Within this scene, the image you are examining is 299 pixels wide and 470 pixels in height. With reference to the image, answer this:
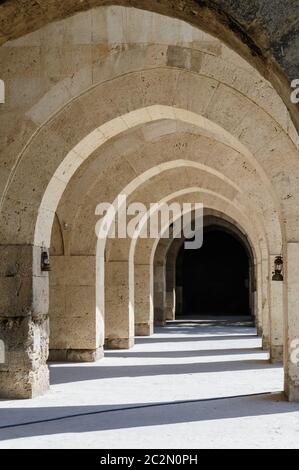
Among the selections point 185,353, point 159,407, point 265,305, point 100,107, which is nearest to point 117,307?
point 185,353

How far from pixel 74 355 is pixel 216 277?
19.1m

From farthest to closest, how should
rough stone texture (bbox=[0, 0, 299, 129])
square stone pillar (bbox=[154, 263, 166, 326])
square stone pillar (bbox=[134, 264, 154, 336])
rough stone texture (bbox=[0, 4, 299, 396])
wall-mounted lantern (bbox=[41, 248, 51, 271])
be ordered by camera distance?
square stone pillar (bbox=[154, 263, 166, 326]), square stone pillar (bbox=[134, 264, 154, 336]), wall-mounted lantern (bbox=[41, 248, 51, 271]), rough stone texture (bbox=[0, 4, 299, 396]), rough stone texture (bbox=[0, 0, 299, 129])

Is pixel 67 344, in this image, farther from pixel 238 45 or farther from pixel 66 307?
pixel 238 45

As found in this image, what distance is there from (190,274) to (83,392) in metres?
22.1

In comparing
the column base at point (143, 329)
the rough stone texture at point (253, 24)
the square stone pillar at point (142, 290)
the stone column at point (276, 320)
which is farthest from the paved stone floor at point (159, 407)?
the column base at point (143, 329)

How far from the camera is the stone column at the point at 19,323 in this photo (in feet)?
27.2

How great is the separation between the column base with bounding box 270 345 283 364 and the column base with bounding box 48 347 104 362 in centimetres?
270

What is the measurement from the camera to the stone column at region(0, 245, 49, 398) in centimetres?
Result: 829

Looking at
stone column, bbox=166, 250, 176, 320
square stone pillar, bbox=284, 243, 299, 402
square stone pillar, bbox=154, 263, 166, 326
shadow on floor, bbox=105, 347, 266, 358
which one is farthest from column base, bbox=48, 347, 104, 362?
stone column, bbox=166, 250, 176, 320

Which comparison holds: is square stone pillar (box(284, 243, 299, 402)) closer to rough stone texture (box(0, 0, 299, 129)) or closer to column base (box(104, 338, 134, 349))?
rough stone texture (box(0, 0, 299, 129))

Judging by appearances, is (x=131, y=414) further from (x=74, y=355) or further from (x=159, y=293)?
(x=159, y=293)

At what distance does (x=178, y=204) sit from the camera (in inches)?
675

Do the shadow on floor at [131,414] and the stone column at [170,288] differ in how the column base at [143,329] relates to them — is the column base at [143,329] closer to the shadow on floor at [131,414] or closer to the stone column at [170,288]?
the stone column at [170,288]

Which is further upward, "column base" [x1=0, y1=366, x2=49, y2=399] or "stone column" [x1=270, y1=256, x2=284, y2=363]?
"stone column" [x1=270, y1=256, x2=284, y2=363]
